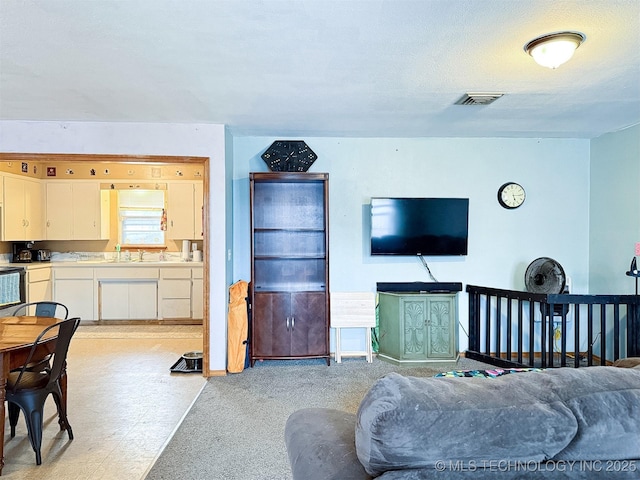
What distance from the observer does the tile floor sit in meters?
2.46

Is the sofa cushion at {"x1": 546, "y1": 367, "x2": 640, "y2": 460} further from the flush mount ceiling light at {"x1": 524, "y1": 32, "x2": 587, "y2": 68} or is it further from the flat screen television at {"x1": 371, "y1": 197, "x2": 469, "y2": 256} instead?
the flat screen television at {"x1": 371, "y1": 197, "x2": 469, "y2": 256}

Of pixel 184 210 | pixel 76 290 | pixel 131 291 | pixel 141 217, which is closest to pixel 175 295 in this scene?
pixel 131 291

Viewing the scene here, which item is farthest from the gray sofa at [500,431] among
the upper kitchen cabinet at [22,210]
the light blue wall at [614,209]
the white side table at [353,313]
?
the upper kitchen cabinet at [22,210]

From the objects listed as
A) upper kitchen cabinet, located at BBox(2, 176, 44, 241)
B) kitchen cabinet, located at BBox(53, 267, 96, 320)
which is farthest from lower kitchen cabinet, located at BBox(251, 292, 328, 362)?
upper kitchen cabinet, located at BBox(2, 176, 44, 241)

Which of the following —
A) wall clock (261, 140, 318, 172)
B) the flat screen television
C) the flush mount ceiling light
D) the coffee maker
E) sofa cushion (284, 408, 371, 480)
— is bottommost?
sofa cushion (284, 408, 371, 480)

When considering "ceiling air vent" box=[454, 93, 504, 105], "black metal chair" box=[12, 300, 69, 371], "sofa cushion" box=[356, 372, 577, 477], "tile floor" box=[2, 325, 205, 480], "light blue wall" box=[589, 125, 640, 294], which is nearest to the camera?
"sofa cushion" box=[356, 372, 577, 477]

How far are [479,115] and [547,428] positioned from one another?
3364mm

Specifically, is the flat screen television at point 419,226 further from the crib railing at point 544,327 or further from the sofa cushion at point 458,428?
the sofa cushion at point 458,428

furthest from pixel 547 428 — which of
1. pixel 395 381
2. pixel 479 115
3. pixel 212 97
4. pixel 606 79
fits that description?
pixel 479 115

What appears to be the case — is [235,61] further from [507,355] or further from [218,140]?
[507,355]

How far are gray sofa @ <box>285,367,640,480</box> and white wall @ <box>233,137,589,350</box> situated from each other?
12.1ft

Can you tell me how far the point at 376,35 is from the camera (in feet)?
7.32

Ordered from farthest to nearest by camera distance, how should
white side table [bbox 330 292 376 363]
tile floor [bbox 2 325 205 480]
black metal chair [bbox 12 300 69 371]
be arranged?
white side table [bbox 330 292 376 363], black metal chair [bbox 12 300 69 371], tile floor [bbox 2 325 205 480]

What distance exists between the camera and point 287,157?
439 centimetres
